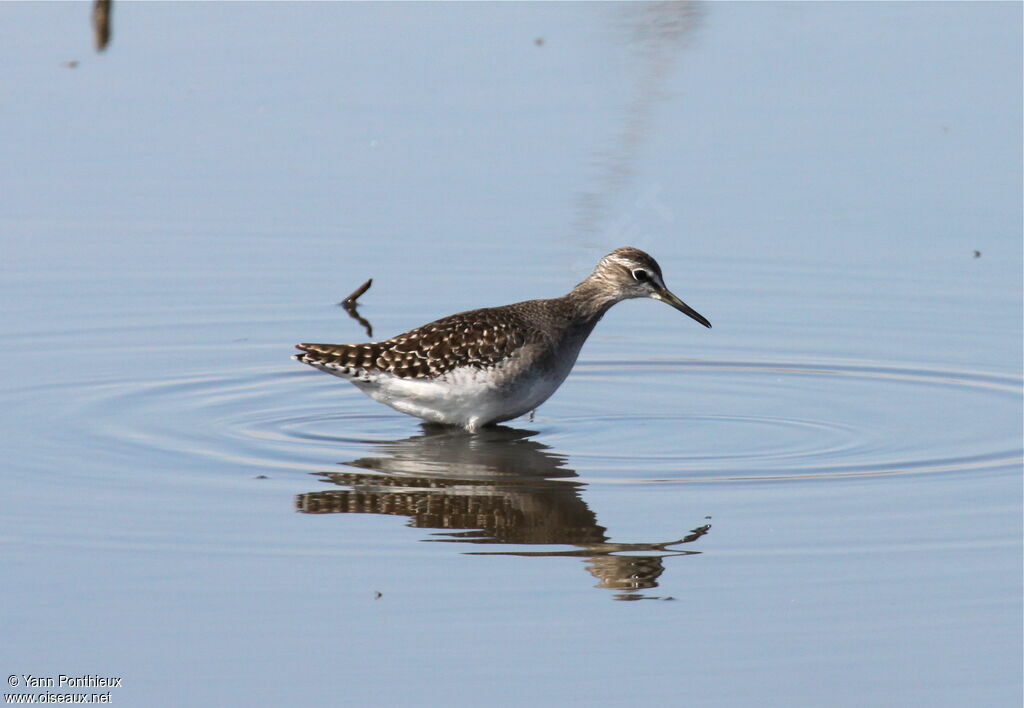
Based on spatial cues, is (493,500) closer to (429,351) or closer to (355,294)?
(429,351)

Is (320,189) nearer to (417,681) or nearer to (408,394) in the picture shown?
(408,394)

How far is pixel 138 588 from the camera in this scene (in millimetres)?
8430

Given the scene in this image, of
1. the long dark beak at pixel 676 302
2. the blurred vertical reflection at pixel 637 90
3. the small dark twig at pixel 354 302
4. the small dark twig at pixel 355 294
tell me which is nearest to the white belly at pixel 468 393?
the long dark beak at pixel 676 302

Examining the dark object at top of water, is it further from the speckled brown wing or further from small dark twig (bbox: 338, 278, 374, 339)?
the speckled brown wing

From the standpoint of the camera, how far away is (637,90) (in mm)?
19281

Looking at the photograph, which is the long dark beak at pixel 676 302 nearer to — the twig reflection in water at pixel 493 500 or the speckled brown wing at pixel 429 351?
the speckled brown wing at pixel 429 351

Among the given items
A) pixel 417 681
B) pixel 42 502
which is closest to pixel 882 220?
pixel 42 502

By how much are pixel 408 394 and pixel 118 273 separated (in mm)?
3800

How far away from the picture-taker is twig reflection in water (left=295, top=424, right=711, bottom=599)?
361 inches

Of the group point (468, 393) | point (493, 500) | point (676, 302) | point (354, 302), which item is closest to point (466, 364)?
point (468, 393)

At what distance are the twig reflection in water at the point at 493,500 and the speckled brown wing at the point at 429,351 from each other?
48cm

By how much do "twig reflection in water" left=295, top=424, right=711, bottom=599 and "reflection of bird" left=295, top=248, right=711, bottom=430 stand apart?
0.74 ft

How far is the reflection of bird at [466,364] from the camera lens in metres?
12.1

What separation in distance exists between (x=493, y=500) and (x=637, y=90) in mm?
9733
